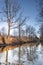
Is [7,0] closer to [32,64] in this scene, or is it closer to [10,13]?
[10,13]

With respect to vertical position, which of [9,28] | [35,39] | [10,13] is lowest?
[35,39]

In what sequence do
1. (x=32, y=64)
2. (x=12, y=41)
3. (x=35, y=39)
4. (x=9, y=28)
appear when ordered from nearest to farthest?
(x=32, y=64), (x=9, y=28), (x=12, y=41), (x=35, y=39)

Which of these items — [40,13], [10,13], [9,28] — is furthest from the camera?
[10,13]

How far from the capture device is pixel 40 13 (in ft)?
44.7

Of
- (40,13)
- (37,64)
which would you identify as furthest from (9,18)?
(37,64)

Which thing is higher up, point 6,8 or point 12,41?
point 6,8

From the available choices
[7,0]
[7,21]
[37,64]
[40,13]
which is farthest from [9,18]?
[37,64]

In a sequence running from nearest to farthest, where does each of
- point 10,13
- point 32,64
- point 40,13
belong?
1. point 32,64
2. point 40,13
3. point 10,13

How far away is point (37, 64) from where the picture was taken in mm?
8695

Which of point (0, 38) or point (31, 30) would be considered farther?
point (31, 30)

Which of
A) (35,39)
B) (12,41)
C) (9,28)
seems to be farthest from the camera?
(35,39)

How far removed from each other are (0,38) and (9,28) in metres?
1.93

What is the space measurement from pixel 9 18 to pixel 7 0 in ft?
8.06

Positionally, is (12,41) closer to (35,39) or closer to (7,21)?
(7,21)
